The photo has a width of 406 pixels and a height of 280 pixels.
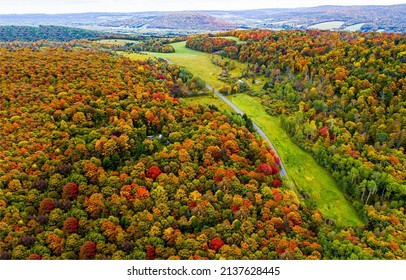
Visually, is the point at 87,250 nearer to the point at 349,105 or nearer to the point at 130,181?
the point at 130,181

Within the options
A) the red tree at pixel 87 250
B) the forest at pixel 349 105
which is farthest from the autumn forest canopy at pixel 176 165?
the forest at pixel 349 105

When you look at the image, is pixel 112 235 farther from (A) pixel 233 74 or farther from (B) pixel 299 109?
(A) pixel 233 74

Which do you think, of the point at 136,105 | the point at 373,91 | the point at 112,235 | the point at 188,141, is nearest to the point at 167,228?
the point at 112,235

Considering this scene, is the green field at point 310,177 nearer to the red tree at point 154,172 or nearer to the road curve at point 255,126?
the road curve at point 255,126

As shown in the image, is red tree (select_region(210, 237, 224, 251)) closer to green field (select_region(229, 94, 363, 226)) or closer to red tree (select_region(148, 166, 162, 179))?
red tree (select_region(148, 166, 162, 179))

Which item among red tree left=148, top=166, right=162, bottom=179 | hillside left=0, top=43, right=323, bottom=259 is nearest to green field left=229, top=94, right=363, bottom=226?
hillside left=0, top=43, right=323, bottom=259

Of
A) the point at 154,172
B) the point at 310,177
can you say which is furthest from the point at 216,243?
the point at 310,177
